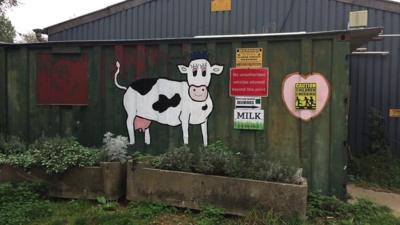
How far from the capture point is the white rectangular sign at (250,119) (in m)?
6.31

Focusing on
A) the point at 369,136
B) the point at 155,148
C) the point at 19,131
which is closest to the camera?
the point at 155,148

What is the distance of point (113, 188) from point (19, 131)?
276 cm

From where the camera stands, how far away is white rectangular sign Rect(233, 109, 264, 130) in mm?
6309

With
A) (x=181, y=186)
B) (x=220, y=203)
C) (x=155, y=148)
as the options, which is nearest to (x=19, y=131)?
(x=155, y=148)

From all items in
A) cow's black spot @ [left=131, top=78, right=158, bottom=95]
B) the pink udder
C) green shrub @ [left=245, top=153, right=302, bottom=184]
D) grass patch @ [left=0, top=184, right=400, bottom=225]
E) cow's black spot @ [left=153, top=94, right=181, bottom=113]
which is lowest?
grass patch @ [left=0, top=184, right=400, bottom=225]

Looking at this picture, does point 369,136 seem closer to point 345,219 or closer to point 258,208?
point 345,219

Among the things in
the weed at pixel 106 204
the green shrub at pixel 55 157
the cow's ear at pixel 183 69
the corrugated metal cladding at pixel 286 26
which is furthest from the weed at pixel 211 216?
the corrugated metal cladding at pixel 286 26

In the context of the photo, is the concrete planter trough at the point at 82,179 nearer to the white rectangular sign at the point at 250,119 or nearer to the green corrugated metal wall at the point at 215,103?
the green corrugated metal wall at the point at 215,103

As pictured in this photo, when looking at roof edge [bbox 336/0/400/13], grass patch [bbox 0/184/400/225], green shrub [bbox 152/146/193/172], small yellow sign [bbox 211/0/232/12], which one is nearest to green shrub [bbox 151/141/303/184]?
green shrub [bbox 152/146/193/172]

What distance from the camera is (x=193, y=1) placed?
11.6m

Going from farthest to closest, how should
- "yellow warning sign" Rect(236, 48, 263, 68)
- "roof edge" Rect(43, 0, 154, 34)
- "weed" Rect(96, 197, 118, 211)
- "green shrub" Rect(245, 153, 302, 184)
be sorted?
"roof edge" Rect(43, 0, 154, 34)
"yellow warning sign" Rect(236, 48, 263, 68)
"weed" Rect(96, 197, 118, 211)
"green shrub" Rect(245, 153, 302, 184)

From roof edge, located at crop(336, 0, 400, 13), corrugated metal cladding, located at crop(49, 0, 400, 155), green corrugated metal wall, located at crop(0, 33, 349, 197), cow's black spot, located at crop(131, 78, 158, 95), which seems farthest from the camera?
corrugated metal cladding, located at crop(49, 0, 400, 155)

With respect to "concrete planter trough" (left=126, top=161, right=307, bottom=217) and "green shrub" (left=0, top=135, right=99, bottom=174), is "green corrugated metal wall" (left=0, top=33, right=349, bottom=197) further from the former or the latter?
"green shrub" (left=0, top=135, right=99, bottom=174)

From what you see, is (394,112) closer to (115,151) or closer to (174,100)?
(174,100)
